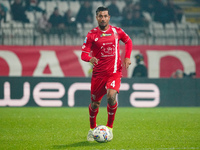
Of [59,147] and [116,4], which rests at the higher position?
[116,4]

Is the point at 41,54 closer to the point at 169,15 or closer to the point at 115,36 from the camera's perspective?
the point at 169,15

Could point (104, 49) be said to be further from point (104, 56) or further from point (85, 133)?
point (85, 133)

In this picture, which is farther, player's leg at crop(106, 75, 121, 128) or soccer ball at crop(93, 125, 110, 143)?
player's leg at crop(106, 75, 121, 128)

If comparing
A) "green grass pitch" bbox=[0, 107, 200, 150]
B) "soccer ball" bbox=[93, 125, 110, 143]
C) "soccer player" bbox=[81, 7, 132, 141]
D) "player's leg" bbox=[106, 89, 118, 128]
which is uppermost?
"soccer player" bbox=[81, 7, 132, 141]

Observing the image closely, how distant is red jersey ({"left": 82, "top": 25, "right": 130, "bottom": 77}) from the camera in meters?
6.91

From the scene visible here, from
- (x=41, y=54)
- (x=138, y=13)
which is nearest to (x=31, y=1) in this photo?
(x=41, y=54)

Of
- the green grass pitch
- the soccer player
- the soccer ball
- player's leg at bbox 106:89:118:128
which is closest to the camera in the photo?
the green grass pitch

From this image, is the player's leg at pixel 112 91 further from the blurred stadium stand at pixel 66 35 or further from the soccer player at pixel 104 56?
the blurred stadium stand at pixel 66 35

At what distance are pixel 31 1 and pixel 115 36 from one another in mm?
11613

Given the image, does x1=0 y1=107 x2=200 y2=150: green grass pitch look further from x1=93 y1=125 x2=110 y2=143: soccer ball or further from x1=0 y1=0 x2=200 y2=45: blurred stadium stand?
x1=0 y1=0 x2=200 y2=45: blurred stadium stand

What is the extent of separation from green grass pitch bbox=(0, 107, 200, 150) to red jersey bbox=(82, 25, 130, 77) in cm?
123

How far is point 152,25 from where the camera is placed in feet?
61.5

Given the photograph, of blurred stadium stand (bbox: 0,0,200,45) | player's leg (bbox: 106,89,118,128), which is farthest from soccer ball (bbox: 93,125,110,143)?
blurred stadium stand (bbox: 0,0,200,45)

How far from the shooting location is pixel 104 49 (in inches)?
273
